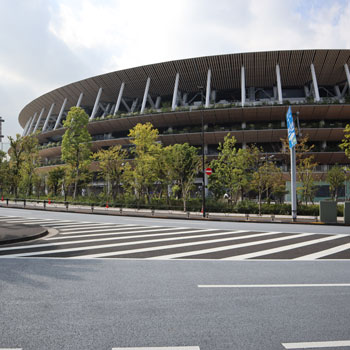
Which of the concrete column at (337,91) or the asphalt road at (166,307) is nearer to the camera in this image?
the asphalt road at (166,307)

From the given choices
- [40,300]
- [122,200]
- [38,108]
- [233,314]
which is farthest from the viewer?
[38,108]

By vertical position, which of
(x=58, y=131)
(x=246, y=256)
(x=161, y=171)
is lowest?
(x=246, y=256)

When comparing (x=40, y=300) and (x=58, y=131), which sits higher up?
(x=58, y=131)

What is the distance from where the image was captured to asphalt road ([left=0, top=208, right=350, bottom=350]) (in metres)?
3.47

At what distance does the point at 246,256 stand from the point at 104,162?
29.1m

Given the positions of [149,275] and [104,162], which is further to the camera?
[104,162]

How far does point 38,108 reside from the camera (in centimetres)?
6931

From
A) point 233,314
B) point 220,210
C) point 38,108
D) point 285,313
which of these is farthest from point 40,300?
point 38,108

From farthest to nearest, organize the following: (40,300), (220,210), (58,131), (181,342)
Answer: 1. (58,131)
2. (220,210)
3. (40,300)
4. (181,342)

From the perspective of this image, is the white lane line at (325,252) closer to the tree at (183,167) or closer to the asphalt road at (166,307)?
the asphalt road at (166,307)

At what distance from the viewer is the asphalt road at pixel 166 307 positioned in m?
3.47

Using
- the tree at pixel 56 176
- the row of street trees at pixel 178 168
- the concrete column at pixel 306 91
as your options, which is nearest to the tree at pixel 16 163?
the tree at pixel 56 176

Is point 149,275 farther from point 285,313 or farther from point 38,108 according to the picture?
point 38,108

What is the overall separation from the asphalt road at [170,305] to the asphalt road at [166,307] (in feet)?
0.04
